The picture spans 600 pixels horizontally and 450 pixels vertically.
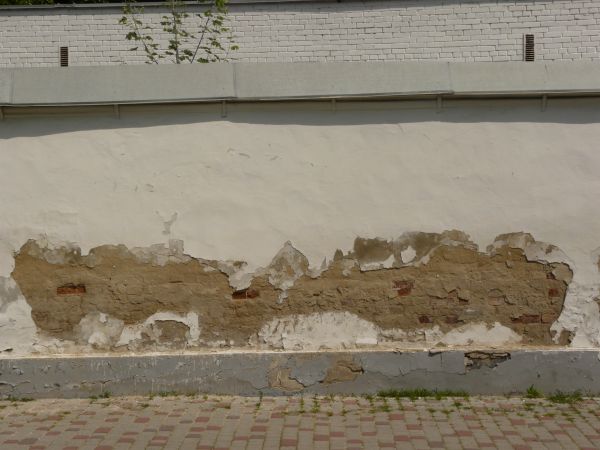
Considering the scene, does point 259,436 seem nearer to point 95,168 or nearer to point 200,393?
point 200,393

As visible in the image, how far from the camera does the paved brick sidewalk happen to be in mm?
5625

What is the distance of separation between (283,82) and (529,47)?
246 inches

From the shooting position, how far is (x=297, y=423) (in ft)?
19.7

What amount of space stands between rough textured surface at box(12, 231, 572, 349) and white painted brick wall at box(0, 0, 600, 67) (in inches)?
225

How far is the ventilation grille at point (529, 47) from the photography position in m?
11.6

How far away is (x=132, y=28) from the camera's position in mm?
11852

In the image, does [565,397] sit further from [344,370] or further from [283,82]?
[283,82]

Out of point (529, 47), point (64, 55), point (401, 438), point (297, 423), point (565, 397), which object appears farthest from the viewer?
point (64, 55)

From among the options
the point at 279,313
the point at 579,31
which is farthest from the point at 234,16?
the point at 279,313

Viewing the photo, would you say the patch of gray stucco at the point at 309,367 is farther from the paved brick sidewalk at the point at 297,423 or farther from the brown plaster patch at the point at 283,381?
the paved brick sidewalk at the point at 297,423

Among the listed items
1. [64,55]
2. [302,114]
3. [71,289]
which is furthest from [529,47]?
[71,289]

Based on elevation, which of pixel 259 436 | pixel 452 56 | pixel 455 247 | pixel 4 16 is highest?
pixel 4 16

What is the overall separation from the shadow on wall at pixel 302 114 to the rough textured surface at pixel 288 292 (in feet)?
3.10

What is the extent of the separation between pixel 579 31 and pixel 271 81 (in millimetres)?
6722
